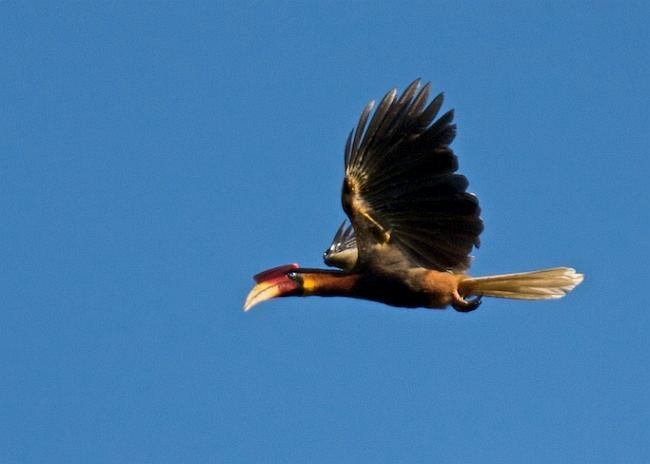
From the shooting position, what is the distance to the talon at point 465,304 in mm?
12891

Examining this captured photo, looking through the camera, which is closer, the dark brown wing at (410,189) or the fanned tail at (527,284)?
the dark brown wing at (410,189)

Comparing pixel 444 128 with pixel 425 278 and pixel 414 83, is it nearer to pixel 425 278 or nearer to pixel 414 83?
pixel 414 83

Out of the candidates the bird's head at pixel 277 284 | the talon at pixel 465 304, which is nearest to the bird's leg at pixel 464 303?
the talon at pixel 465 304

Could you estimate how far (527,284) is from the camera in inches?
512

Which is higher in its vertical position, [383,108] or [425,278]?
[383,108]

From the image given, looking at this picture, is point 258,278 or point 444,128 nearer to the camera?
point 444,128

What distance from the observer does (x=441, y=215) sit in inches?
504

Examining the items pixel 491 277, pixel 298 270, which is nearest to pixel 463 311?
pixel 491 277

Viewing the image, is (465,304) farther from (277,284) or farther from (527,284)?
(277,284)

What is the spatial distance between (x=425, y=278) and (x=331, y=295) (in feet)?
2.59

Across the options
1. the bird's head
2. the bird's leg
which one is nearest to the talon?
the bird's leg

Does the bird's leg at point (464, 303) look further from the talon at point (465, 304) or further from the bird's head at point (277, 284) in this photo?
the bird's head at point (277, 284)

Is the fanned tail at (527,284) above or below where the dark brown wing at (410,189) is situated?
below

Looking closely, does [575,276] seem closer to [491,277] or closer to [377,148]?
[491,277]
